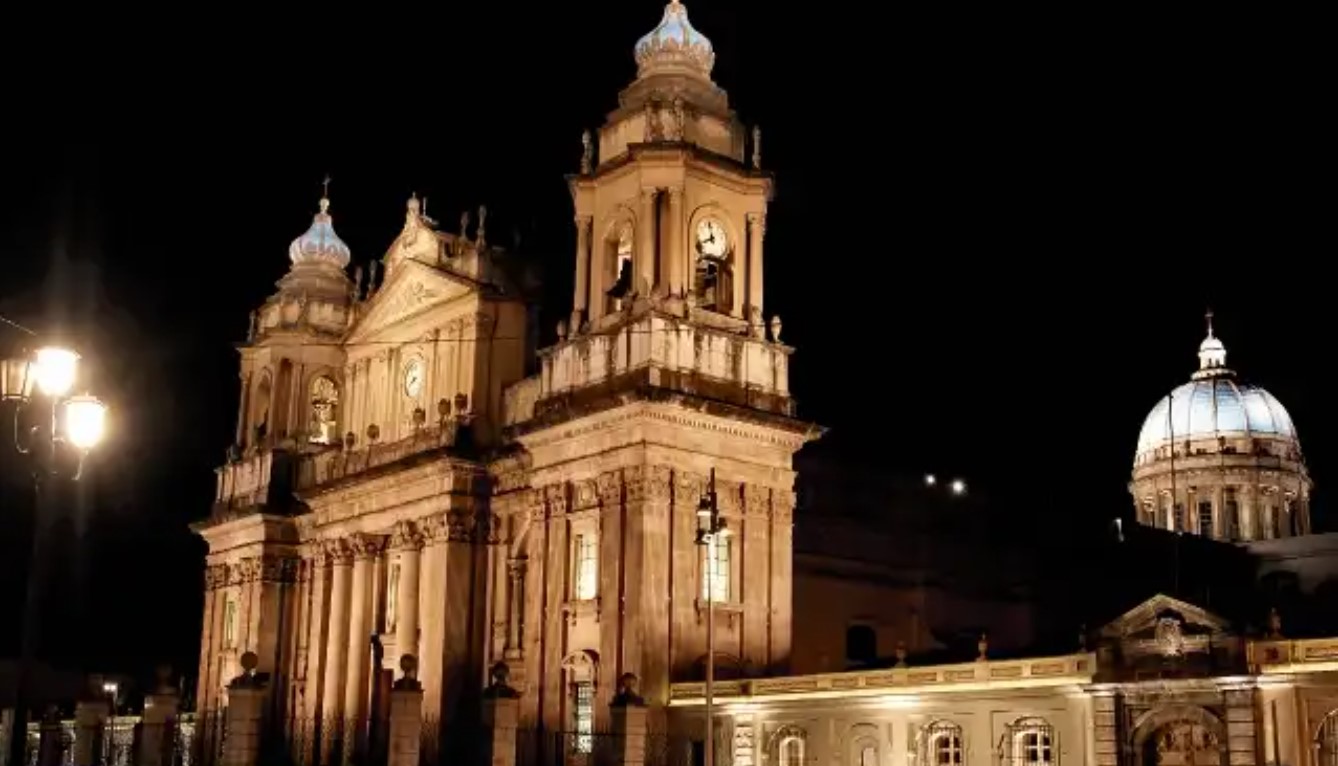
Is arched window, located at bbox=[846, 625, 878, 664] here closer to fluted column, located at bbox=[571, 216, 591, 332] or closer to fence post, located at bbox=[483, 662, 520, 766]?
fluted column, located at bbox=[571, 216, 591, 332]

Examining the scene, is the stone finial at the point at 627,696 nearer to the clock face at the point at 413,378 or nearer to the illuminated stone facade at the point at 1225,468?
the clock face at the point at 413,378

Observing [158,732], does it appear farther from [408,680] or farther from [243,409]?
[243,409]

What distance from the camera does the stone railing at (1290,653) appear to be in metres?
27.5

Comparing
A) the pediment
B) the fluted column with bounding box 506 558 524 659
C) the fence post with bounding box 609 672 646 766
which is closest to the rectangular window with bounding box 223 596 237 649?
the pediment

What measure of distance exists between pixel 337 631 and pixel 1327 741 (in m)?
32.7

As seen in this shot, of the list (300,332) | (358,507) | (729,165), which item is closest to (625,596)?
(729,165)

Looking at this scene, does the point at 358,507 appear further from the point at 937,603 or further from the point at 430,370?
the point at 937,603

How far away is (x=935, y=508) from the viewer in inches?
2264

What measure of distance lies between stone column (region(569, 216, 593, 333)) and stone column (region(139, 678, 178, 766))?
16.6 m

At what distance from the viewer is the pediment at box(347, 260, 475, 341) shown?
164 feet

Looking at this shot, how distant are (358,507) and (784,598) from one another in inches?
647

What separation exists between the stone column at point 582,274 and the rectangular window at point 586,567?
564 centimetres

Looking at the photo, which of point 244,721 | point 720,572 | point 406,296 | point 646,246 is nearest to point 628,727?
point 720,572

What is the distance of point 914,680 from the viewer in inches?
1358
